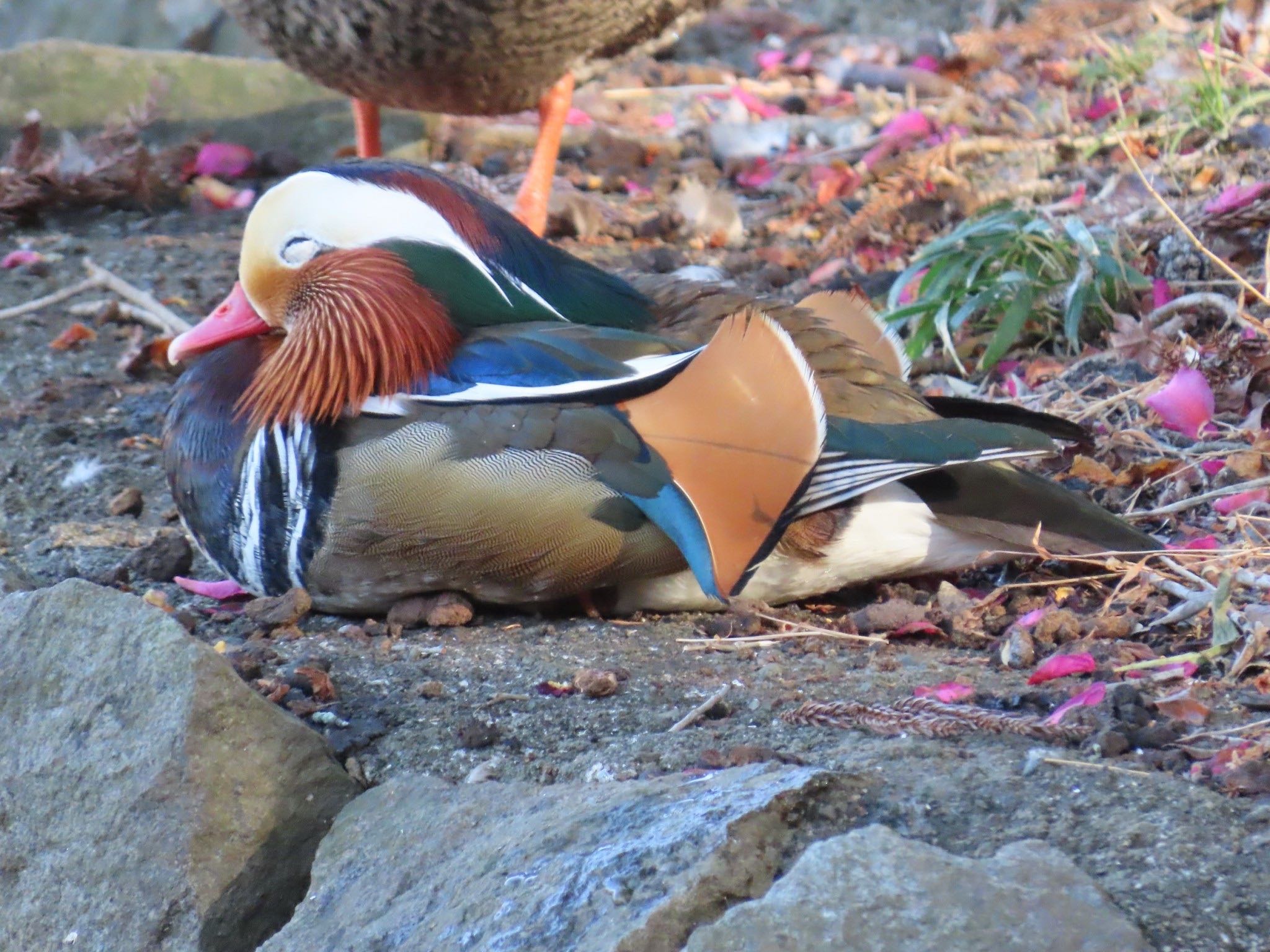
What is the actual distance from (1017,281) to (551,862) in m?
2.36

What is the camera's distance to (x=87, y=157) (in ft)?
18.0

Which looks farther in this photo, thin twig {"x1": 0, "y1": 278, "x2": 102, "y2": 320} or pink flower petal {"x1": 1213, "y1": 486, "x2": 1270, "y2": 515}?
thin twig {"x1": 0, "y1": 278, "x2": 102, "y2": 320}

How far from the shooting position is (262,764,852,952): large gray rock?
1.48 metres

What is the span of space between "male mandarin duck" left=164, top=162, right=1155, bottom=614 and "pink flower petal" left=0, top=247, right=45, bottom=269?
2.35 m

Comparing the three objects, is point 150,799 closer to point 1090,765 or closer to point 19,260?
point 1090,765

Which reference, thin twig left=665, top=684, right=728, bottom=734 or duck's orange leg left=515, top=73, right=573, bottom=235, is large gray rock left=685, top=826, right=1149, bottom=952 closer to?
thin twig left=665, top=684, right=728, bottom=734

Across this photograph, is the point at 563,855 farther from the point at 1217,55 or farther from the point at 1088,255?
the point at 1217,55

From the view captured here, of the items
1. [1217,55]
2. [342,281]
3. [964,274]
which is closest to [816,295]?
[964,274]

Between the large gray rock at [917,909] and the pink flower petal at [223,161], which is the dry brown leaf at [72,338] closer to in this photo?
the pink flower petal at [223,161]

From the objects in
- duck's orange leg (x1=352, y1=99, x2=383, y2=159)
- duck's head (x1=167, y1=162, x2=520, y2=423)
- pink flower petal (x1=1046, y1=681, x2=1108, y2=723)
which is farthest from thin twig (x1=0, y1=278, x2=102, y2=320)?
pink flower petal (x1=1046, y1=681, x2=1108, y2=723)

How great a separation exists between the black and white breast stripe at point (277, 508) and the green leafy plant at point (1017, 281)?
162 cm

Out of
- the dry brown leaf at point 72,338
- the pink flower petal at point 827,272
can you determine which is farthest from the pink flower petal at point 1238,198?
the dry brown leaf at point 72,338

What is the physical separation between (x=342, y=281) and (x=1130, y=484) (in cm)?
158

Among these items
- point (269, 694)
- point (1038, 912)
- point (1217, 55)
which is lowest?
point (269, 694)
